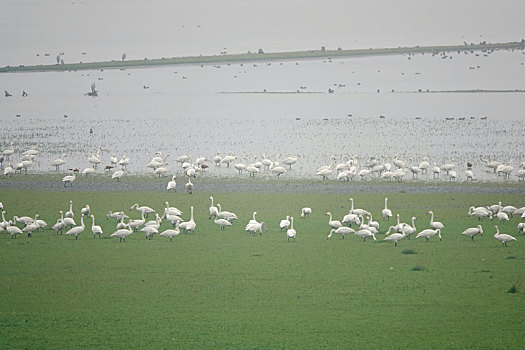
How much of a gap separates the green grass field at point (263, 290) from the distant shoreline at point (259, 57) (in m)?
110

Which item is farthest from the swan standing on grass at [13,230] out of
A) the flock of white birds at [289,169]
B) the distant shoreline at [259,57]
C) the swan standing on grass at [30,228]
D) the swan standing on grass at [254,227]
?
the distant shoreline at [259,57]

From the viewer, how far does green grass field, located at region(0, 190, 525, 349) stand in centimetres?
1667

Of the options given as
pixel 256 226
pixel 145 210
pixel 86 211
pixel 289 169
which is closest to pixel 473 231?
pixel 256 226

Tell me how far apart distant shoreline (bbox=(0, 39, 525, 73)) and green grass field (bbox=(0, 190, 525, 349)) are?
360 ft

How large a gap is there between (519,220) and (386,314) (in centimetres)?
1117

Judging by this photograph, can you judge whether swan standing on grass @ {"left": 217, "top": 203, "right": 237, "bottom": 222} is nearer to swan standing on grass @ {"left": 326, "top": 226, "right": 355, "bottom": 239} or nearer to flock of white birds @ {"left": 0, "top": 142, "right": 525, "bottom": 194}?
swan standing on grass @ {"left": 326, "top": 226, "right": 355, "bottom": 239}

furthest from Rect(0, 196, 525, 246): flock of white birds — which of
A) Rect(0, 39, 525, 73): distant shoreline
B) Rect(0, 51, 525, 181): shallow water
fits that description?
Rect(0, 39, 525, 73): distant shoreline

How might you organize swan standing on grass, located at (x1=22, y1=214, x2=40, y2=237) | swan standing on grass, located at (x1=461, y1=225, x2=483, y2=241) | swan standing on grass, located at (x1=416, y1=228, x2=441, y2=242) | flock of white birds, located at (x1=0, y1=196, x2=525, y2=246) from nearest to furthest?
swan standing on grass, located at (x1=416, y1=228, x2=441, y2=242) < swan standing on grass, located at (x1=461, y1=225, x2=483, y2=241) < flock of white birds, located at (x1=0, y1=196, x2=525, y2=246) < swan standing on grass, located at (x1=22, y1=214, x2=40, y2=237)

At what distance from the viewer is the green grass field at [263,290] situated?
16672mm

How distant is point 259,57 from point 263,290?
405 ft

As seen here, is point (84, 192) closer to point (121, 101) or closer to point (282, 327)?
point (282, 327)

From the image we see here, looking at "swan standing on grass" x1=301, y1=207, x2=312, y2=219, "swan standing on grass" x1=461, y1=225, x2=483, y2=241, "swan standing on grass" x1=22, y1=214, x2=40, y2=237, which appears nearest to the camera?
"swan standing on grass" x1=461, y1=225, x2=483, y2=241

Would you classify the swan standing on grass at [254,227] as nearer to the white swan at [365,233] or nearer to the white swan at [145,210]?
the white swan at [365,233]

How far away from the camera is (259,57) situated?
141500mm
